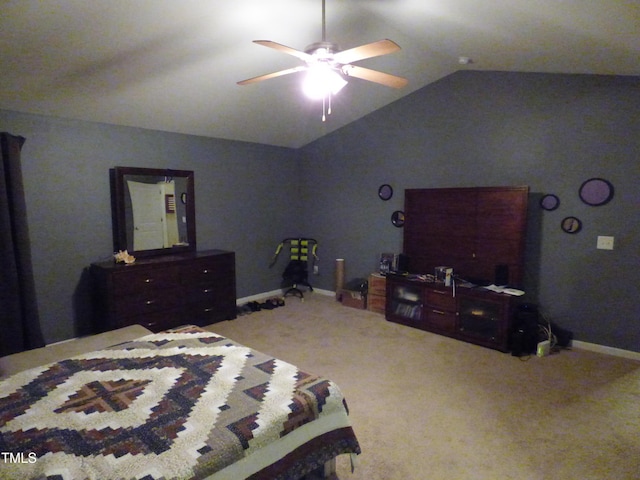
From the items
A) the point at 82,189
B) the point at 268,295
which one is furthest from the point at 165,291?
the point at 268,295

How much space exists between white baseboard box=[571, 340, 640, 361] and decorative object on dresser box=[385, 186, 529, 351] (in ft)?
2.62

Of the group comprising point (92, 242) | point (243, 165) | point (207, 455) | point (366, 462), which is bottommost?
point (366, 462)

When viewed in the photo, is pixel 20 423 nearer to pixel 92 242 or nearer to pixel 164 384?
pixel 164 384

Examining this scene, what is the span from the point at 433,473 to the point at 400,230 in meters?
3.14

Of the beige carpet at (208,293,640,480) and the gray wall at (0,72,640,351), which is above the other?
the gray wall at (0,72,640,351)

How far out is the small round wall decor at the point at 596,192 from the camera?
3254 millimetres

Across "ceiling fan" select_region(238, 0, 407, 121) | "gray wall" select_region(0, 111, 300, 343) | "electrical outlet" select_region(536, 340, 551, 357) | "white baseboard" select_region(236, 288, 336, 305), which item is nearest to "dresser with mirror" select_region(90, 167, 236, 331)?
"gray wall" select_region(0, 111, 300, 343)

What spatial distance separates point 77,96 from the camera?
9.92 ft

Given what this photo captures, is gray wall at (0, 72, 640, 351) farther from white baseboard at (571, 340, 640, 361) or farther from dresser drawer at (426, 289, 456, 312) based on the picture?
dresser drawer at (426, 289, 456, 312)

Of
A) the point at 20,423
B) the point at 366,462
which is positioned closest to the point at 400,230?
the point at 366,462

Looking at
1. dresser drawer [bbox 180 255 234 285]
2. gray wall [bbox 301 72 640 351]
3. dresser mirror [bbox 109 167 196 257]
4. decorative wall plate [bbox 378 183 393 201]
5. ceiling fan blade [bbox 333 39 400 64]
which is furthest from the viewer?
decorative wall plate [bbox 378 183 393 201]

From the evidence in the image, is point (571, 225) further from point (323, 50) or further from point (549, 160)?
point (323, 50)

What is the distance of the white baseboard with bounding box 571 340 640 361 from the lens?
3223mm

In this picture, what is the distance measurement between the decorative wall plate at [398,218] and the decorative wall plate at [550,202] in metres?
1.59
